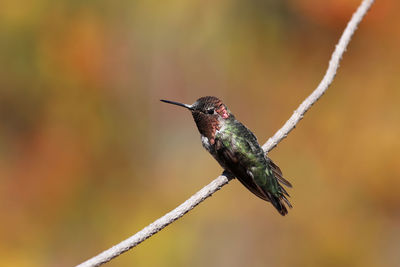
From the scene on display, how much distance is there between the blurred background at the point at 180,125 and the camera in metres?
11.0

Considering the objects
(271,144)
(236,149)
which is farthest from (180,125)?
(271,144)

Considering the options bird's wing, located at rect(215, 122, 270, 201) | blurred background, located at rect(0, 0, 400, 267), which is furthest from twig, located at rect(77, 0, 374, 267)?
blurred background, located at rect(0, 0, 400, 267)

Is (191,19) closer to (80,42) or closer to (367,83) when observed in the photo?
(80,42)

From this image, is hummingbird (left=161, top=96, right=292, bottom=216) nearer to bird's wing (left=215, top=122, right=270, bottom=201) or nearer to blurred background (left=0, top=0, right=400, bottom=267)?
bird's wing (left=215, top=122, right=270, bottom=201)

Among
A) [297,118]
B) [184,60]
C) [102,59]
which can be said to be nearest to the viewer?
[297,118]

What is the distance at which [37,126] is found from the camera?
12.9m

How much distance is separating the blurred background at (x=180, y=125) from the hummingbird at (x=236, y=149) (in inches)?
269

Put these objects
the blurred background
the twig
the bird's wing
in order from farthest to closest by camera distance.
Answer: the blurred background
the bird's wing
the twig

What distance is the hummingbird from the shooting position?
3508mm

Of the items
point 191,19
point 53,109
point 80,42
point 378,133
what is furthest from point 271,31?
point 53,109

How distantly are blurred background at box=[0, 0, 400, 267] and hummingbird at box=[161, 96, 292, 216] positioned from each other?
6841mm

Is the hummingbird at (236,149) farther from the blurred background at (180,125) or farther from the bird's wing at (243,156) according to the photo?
the blurred background at (180,125)

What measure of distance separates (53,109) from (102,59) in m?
1.65

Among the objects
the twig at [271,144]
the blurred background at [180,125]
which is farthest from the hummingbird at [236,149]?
the blurred background at [180,125]
